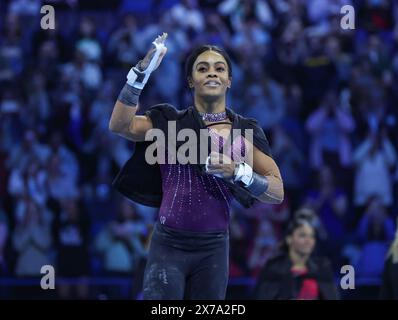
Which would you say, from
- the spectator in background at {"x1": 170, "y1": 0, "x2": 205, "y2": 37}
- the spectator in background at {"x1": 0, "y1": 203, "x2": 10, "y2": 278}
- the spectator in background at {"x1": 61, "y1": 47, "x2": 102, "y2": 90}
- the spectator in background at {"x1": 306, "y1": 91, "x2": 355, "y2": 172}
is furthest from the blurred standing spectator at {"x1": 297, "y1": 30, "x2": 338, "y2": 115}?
the spectator in background at {"x1": 0, "y1": 203, "x2": 10, "y2": 278}

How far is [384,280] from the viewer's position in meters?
8.39

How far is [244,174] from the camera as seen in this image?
604 cm

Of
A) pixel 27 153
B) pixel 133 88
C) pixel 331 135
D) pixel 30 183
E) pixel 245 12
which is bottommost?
pixel 133 88

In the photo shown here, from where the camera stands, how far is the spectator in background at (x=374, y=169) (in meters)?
12.2

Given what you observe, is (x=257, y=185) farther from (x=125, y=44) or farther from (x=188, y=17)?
(x=188, y=17)

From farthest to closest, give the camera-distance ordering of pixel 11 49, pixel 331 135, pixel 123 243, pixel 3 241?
pixel 11 49, pixel 331 135, pixel 3 241, pixel 123 243

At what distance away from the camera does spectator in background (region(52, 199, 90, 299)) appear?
11.1 m

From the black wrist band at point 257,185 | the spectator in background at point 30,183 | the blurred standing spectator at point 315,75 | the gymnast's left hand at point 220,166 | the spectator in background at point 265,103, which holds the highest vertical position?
the blurred standing spectator at point 315,75

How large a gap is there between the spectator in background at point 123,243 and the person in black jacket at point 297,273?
2.71 metres

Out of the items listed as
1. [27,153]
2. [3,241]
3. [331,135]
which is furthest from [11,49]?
[331,135]

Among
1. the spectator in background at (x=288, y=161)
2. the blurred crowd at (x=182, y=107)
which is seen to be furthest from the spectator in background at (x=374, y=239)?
the spectator in background at (x=288, y=161)

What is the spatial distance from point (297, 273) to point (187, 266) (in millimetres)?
2717

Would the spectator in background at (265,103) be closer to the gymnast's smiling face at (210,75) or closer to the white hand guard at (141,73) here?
the gymnast's smiling face at (210,75)

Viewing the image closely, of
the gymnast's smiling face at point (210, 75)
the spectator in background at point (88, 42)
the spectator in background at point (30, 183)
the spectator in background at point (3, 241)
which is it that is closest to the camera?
the gymnast's smiling face at point (210, 75)
